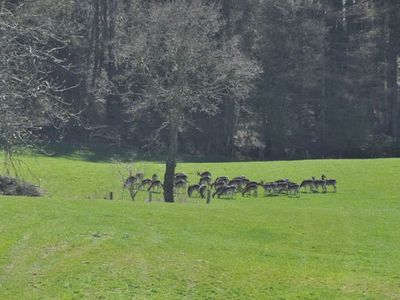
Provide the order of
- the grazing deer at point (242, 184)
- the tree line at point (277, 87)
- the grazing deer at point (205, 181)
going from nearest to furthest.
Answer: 1. the grazing deer at point (242, 184)
2. the grazing deer at point (205, 181)
3. the tree line at point (277, 87)

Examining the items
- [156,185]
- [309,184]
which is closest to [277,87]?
[309,184]

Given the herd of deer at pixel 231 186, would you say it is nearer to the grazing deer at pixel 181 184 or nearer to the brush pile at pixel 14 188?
the grazing deer at pixel 181 184

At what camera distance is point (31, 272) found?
55.4 ft

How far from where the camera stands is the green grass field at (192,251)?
16.2 meters

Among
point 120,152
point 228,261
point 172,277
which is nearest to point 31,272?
point 172,277

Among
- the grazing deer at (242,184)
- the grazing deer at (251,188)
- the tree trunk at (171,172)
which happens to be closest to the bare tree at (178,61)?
the tree trunk at (171,172)

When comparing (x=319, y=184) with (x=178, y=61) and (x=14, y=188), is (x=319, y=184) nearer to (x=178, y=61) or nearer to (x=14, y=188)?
(x=178, y=61)

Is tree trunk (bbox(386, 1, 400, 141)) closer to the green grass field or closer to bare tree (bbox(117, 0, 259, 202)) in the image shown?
bare tree (bbox(117, 0, 259, 202))

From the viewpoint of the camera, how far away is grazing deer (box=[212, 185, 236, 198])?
124ft

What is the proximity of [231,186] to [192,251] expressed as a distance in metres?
19.0

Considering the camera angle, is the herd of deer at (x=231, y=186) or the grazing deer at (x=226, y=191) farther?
the herd of deer at (x=231, y=186)

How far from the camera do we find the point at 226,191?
38312 mm

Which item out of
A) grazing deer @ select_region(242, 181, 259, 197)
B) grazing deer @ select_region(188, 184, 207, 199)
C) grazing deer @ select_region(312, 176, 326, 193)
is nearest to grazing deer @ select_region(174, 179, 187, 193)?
grazing deer @ select_region(188, 184, 207, 199)

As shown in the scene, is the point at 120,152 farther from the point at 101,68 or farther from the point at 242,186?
the point at 242,186
